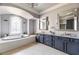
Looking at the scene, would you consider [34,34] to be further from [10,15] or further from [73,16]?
[73,16]

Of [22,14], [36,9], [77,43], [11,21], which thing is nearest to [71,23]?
[77,43]

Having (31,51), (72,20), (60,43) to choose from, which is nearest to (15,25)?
(31,51)

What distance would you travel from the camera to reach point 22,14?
86.5 inches

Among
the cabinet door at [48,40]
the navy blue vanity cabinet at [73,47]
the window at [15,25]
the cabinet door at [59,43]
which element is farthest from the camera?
the cabinet door at [48,40]

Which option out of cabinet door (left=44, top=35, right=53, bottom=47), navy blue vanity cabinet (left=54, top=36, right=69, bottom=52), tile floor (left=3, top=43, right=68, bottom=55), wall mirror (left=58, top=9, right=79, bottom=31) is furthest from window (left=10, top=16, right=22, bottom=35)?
wall mirror (left=58, top=9, right=79, bottom=31)

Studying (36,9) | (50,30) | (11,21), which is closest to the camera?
(11,21)

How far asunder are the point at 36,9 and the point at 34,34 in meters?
0.71

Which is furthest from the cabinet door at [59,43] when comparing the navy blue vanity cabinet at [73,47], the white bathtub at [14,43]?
the white bathtub at [14,43]

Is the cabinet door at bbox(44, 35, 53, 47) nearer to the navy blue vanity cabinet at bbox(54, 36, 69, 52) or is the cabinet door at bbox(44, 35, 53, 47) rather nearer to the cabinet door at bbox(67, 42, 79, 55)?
the navy blue vanity cabinet at bbox(54, 36, 69, 52)

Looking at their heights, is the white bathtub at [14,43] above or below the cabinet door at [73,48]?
above

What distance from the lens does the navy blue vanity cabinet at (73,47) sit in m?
2.43

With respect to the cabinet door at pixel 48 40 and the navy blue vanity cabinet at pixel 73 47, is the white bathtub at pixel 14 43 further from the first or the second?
the navy blue vanity cabinet at pixel 73 47

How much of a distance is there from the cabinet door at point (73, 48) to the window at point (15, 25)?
5.26 feet

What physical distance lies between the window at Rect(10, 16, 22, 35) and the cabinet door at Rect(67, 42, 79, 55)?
1.60 m
